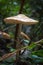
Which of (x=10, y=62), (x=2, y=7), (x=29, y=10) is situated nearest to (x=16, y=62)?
(x=10, y=62)

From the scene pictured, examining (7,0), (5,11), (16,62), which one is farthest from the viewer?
(5,11)

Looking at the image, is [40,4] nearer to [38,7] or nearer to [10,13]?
[38,7]

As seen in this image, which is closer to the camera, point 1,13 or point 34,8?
point 1,13

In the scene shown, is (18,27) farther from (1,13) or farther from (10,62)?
(10,62)

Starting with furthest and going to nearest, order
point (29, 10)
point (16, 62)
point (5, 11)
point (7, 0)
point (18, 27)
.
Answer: point (29, 10) < point (5, 11) < point (7, 0) < point (18, 27) < point (16, 62)

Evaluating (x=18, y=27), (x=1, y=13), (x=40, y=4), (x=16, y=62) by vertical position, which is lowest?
(x=16, y=62)

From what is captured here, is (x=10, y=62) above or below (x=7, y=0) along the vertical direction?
below

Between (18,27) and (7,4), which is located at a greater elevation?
(7,4)

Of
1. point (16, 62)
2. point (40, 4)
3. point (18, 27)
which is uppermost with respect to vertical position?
point (40, 4)

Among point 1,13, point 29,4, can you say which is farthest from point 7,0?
point 29,4
